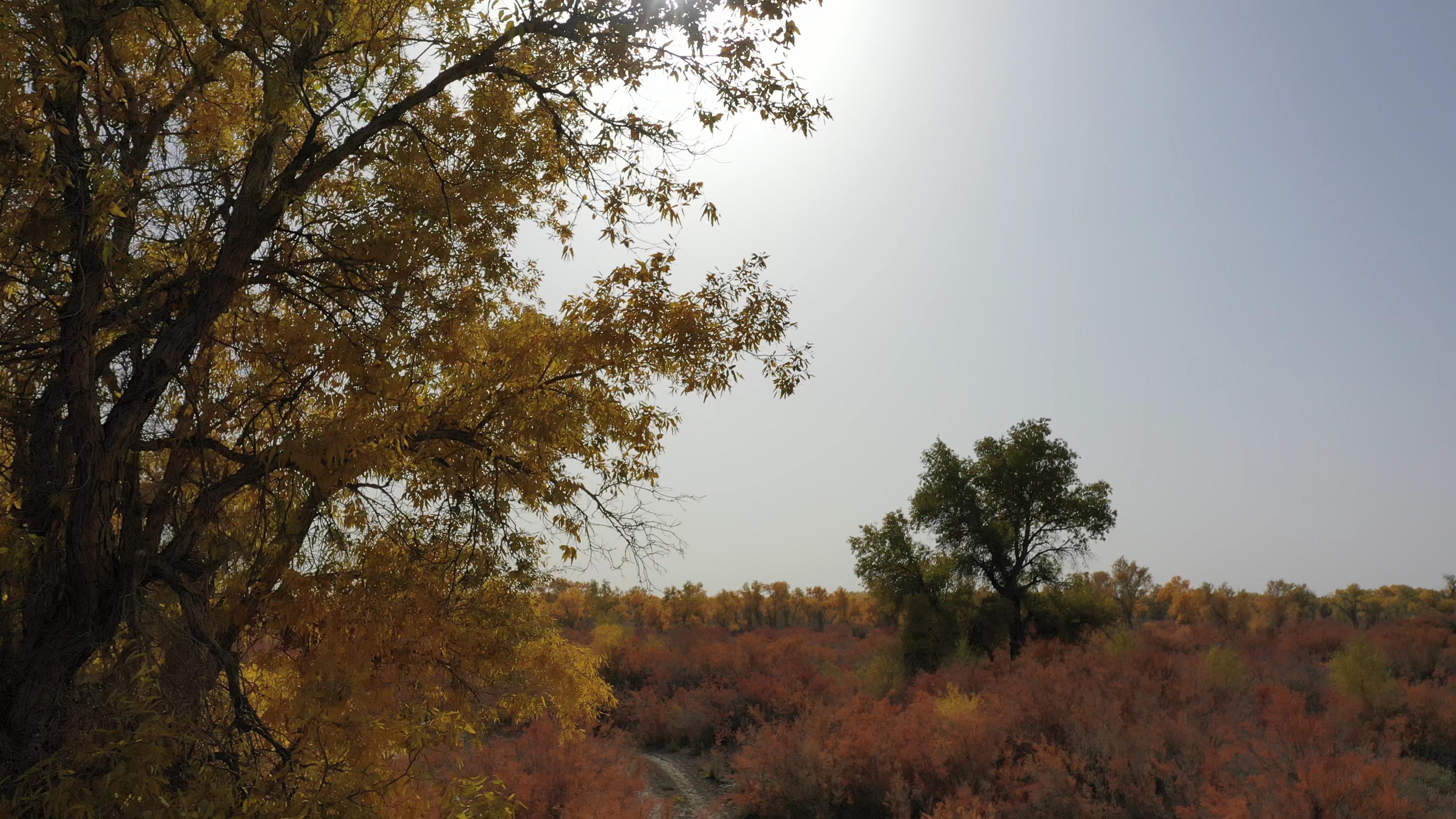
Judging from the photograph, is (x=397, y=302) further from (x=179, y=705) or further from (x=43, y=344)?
(x=179, y=705)

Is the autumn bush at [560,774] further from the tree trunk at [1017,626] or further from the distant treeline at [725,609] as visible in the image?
the distant treeline at [725,609]

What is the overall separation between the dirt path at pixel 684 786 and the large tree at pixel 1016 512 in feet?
41.9

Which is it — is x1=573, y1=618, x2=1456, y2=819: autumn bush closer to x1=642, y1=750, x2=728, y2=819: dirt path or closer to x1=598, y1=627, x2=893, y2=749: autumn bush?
x1=598, y1=627, x2=893, y2=749: autumn bush

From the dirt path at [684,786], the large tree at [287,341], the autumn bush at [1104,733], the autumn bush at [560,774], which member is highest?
the large tree at [287,341]

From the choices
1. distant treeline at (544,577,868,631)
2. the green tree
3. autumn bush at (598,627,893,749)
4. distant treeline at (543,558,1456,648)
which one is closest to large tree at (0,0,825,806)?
distant treeline at (543,558,1456,648)

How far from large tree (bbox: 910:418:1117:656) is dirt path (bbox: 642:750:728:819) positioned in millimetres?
12765

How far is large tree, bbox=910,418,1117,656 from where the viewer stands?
2747 cm

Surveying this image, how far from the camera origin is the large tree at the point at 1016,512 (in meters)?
27.5

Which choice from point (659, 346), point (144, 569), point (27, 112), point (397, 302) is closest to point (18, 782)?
point (144, 569)

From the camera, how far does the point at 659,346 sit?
25.7 feet

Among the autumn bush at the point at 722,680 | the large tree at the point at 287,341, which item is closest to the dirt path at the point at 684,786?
the autumn bush at the point at 722,680

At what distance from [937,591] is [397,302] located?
2522cm

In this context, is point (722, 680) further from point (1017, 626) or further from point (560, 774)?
point (560, 774)

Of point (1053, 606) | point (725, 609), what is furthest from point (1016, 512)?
point (725, 609)
